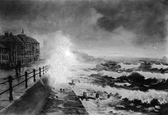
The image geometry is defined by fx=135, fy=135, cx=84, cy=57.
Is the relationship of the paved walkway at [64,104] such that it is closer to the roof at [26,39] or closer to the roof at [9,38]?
the roof at [26,39]

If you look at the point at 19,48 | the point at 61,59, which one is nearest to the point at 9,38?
the point at 19,48

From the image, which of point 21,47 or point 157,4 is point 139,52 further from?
point 21,47

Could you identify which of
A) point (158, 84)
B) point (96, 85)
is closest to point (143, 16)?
point (158, 84)

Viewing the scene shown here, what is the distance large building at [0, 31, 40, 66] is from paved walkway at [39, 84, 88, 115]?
106 cm

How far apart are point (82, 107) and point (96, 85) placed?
64cm

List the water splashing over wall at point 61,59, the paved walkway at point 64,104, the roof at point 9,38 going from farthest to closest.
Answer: the water splashing over wall at point 61,59 → the roof at point 9,38 → the paved walkway at point 64,104

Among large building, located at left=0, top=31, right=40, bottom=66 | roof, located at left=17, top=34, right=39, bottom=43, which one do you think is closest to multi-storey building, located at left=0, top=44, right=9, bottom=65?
large building, located at left=0, top=31, right=40, bottom=66

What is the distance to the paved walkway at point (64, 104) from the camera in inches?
127

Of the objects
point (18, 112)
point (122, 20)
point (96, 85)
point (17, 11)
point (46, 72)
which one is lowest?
point (18, 112)

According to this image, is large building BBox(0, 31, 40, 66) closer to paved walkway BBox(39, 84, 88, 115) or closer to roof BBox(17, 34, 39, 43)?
roof BBox(17, 34, 39, 43)

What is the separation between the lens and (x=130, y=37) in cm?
359

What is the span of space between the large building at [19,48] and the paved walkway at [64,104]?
3.49ft

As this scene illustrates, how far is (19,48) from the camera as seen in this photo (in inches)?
132

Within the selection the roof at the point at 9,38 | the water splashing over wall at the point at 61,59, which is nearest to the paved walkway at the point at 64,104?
the water splashing over wall at the point at 61,59
